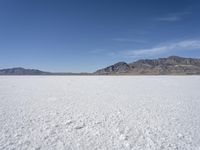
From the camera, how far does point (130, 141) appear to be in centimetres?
313

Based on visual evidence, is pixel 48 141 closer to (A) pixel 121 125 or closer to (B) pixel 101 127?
(B) pixel 101 127

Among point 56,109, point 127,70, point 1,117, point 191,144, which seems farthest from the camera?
point 127,70

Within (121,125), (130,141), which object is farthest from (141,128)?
(130,141)

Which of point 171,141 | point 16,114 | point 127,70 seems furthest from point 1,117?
point 127,70

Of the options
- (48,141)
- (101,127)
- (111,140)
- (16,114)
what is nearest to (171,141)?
(111,140)

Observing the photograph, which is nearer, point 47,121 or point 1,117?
point 47,121

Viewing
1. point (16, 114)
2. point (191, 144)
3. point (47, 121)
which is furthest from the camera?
point (16, 114)

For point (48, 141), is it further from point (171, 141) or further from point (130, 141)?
point (171, 141)

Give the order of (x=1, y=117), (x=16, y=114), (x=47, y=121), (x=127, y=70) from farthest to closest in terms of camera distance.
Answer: (x=127, y=70)
(x=16, y=114)
(x=1, y=117)
(x=47, y=121)

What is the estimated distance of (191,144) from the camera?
2.99m

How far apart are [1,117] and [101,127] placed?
2.53m

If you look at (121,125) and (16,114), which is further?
(16,114)

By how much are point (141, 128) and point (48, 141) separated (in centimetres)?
184

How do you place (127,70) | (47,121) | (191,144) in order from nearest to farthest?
1. (191,144)
2. (47,121)
3. (127,70)
